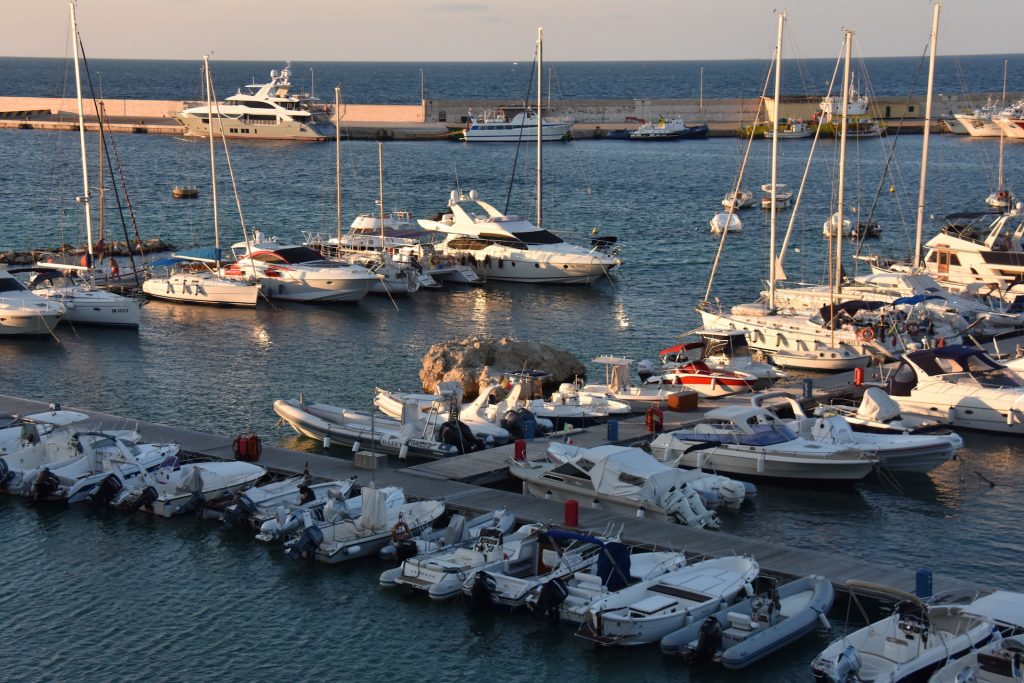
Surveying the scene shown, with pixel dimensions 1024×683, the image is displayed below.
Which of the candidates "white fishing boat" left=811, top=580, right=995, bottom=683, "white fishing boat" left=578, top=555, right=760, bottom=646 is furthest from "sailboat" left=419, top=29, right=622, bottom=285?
"white fishing boat" left=811, top=580, right=995, bottom=683

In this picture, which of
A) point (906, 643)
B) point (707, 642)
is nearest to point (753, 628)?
point (707, 642)

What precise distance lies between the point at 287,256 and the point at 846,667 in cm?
3550

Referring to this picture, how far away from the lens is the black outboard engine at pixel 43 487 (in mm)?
26344

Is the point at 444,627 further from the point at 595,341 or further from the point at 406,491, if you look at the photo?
the point at 595,341

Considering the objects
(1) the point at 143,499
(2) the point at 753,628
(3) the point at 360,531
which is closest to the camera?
(2) the point at 753,628

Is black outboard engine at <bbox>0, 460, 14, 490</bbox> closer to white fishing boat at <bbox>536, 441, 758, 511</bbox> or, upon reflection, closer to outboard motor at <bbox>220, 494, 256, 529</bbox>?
outboard motor at <bbox>220, 494, 256, 529</bbox>

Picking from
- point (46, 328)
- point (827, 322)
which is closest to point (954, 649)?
point (827, 322)

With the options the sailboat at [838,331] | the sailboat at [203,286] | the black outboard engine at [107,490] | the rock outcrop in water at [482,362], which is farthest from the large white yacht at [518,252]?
the black outboard engine at [107,490]

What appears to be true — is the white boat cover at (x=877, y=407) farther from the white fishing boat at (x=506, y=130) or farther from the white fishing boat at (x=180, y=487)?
the white fishing boat at (x=506, y=130)

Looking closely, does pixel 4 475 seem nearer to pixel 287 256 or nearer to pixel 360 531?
pixel 360 531

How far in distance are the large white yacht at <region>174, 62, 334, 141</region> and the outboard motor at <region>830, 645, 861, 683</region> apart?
104509 mm

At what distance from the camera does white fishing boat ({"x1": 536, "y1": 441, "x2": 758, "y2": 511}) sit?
81.4 feet

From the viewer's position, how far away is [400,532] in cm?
2344

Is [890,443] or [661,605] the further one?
[890,443]
